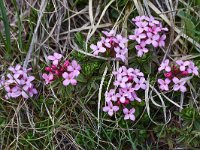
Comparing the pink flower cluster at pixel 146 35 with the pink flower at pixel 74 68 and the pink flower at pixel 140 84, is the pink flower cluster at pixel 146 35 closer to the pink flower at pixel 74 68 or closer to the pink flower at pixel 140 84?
the pink flower at pixel 140 84

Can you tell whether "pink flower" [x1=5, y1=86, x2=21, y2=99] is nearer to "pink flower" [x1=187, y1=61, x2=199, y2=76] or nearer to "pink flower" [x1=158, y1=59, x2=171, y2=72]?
"pink flower" [x1=158, y1=59, x2=171, y2=72]

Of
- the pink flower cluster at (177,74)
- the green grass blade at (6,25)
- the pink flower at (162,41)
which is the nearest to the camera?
the green grass blade at (6,25)

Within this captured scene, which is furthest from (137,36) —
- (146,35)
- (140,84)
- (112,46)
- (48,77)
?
(48,77)

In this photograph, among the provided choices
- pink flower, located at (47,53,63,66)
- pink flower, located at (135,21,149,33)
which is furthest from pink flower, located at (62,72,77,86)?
pink flower, located at (135,21,149,33)

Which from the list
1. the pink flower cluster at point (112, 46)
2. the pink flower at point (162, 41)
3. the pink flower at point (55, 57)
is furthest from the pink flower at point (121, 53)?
the pink flower at point (55, 57)

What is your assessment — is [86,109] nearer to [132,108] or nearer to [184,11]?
[132,108]

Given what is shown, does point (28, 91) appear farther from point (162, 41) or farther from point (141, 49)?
point (162, 41)
